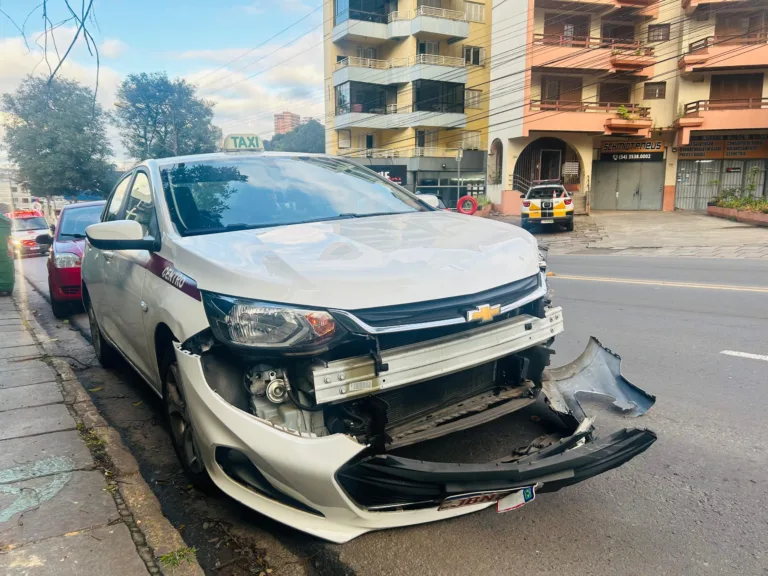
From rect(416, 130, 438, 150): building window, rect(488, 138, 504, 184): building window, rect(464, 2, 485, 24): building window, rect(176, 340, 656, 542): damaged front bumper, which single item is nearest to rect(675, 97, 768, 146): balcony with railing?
rect(488, 138, 504, 184): building window

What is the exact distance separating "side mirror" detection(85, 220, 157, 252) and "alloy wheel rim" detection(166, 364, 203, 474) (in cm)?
74

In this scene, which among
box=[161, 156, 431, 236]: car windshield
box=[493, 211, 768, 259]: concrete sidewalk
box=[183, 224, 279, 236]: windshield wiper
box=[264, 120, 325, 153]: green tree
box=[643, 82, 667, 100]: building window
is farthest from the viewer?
box=[264, 120, 325, 153]: green tree

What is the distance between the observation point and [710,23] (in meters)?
29.5

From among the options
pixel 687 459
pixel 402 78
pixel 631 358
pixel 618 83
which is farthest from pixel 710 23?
pixel 687 459

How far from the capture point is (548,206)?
21.8 metres

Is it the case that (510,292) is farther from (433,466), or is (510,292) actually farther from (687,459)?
(687,459)

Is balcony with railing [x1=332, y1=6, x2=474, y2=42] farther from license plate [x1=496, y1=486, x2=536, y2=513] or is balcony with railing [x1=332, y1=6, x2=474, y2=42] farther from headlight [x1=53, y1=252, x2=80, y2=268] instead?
license plate [x1=496, y1=486, x2=536, y2=513]

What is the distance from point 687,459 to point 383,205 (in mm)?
2446

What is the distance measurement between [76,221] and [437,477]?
9.07 metres

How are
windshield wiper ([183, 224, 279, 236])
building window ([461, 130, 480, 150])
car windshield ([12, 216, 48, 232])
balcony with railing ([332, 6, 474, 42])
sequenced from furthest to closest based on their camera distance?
1. building window ([461, 130, 480, 150])
2. balcony with railing ([332, 6, 474, 42])
3. car windshield ([12, 216, 48, 232])
4. windshield wiper ([183, 224, 279, 236])

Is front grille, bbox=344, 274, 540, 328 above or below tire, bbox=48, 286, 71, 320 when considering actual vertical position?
above

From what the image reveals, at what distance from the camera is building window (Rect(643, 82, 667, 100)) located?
30891 mm

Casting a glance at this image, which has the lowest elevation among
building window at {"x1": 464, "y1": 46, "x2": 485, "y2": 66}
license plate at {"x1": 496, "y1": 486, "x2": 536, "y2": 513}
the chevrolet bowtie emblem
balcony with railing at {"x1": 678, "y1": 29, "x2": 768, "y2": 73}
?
license plate at {"x1": 496, "y1": 486, "x2": 536, "y2": 513}

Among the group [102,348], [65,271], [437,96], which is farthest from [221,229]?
[437,96]
